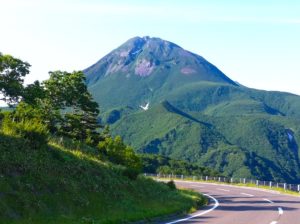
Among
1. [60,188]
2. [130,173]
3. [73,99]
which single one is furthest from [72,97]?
[60,188]

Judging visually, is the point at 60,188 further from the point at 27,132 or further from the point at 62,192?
the point at 27,132

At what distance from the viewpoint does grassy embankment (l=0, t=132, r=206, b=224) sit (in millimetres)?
14750

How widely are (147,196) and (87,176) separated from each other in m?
5.31

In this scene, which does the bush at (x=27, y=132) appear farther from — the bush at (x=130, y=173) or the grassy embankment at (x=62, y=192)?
the bush at (x=130, y=173)

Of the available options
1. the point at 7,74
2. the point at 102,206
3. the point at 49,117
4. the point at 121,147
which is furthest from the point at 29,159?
the point at 121,147

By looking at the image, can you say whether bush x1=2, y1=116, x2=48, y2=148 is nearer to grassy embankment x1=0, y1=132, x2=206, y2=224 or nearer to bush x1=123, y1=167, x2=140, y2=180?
grassy embankment x1=0, y1=132, x2=206, y2=224

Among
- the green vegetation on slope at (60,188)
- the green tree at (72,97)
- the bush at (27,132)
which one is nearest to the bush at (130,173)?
the green vegetation on slope at (60,188)

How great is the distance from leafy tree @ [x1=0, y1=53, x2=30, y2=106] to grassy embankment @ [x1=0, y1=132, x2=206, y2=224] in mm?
23680

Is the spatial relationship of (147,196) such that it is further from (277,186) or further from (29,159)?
(277,186)

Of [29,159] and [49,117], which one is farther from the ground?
[49,117]

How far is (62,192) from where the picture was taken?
687 inches

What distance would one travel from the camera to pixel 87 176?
21.2 metres

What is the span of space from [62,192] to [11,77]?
31.7 metres

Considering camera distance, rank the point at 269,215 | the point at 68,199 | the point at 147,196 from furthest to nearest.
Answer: the point at 147,196
the point at 269,215
the point at 68,199
